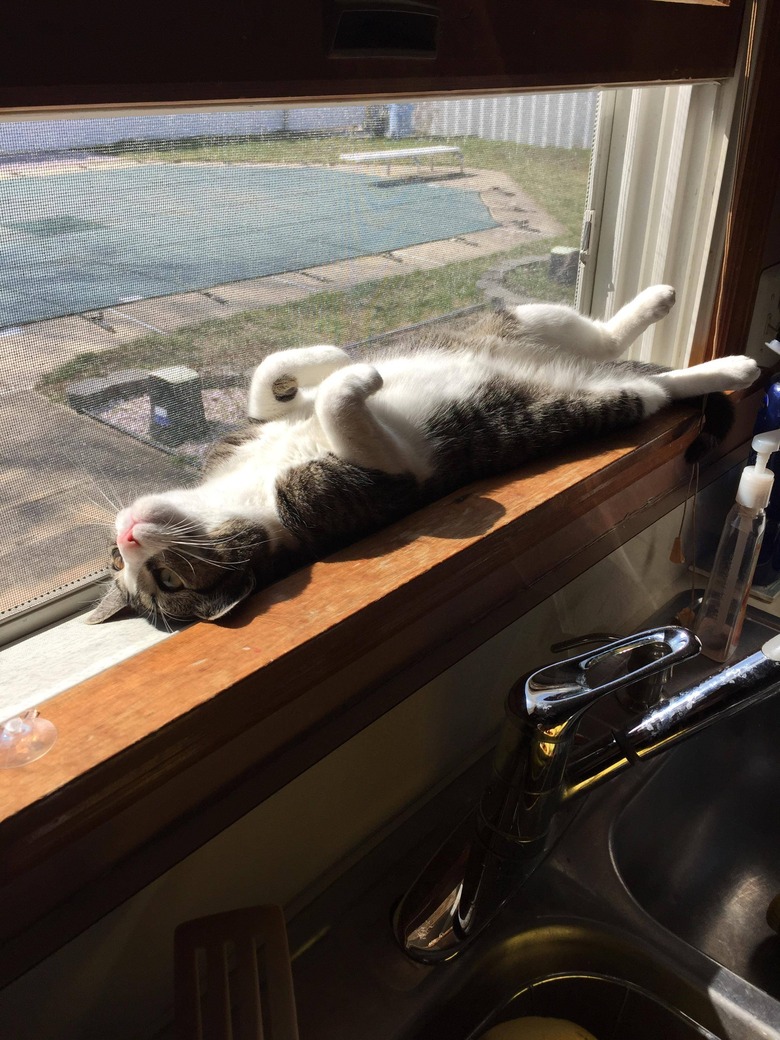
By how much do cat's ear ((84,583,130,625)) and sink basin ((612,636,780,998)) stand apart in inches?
24.6

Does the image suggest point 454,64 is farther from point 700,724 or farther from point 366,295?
point 700,724

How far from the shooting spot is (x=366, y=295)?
103cm

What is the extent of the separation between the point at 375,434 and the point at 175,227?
33 centimetres

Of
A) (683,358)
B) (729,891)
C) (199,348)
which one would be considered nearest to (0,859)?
(199,348)

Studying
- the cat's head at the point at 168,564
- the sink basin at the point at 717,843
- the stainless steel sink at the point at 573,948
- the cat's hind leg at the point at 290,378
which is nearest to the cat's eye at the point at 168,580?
the cat's head at the point at 168,564

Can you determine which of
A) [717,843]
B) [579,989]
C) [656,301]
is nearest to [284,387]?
[656,301]

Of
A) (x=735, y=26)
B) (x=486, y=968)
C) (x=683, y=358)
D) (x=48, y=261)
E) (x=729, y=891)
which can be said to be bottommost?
(x=729, y=891)

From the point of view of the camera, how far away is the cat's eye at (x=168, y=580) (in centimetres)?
85

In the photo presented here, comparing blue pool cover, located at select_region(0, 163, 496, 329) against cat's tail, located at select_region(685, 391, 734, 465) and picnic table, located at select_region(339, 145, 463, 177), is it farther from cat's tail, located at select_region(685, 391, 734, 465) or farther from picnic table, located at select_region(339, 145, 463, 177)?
cat's tail, located at select_region(685, 391, 734, 465)

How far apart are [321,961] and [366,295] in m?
0.79

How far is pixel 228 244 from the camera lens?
2.74 ft

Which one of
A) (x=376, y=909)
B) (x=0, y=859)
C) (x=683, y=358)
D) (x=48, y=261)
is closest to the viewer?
(x=0, y=859)

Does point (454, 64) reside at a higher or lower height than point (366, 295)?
higher

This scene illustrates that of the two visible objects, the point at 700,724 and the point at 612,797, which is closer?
the point at 700,724
